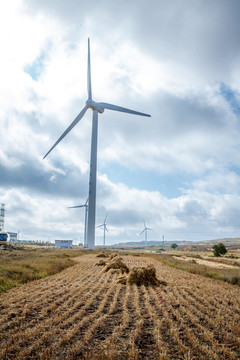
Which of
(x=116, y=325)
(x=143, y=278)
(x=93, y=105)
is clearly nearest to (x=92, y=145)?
(x=93, y=105)

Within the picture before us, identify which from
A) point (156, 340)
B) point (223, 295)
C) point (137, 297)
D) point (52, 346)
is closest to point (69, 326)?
point (52, 346)

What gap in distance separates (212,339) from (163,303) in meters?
5.02

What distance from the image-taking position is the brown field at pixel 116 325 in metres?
7.78

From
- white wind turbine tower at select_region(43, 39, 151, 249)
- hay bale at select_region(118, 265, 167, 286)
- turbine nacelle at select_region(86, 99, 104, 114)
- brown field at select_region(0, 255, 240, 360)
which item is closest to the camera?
brown field at select_region(0, 255, 240, 360)

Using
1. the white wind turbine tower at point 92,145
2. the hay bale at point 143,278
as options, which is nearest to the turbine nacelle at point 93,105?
the white wind turbine tower at point 92,145

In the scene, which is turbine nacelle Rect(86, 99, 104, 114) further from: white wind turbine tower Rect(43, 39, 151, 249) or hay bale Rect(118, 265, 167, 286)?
hay bale Rect(118, 265, 167, 286)

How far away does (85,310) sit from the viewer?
12.0 meters

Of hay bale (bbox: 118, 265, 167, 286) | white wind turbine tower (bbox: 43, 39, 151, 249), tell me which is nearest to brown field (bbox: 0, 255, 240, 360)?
hay bale (bbox: 118, 265, 167, 286)

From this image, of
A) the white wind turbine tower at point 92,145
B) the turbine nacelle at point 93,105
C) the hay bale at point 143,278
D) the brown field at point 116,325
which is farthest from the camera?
the turbine nacelle at point 93,105

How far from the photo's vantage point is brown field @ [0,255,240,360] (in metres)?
7.78

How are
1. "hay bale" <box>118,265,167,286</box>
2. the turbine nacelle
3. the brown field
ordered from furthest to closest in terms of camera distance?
the turbine nacelle, "hay bale" <box>118,265,167,286</box>, the brown field

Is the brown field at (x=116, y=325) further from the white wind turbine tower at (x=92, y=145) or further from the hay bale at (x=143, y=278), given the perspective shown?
the white wind turbine tower at (x=92, y=145)

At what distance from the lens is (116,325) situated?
396 inches

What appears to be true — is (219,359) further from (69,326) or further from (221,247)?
(221,247)
